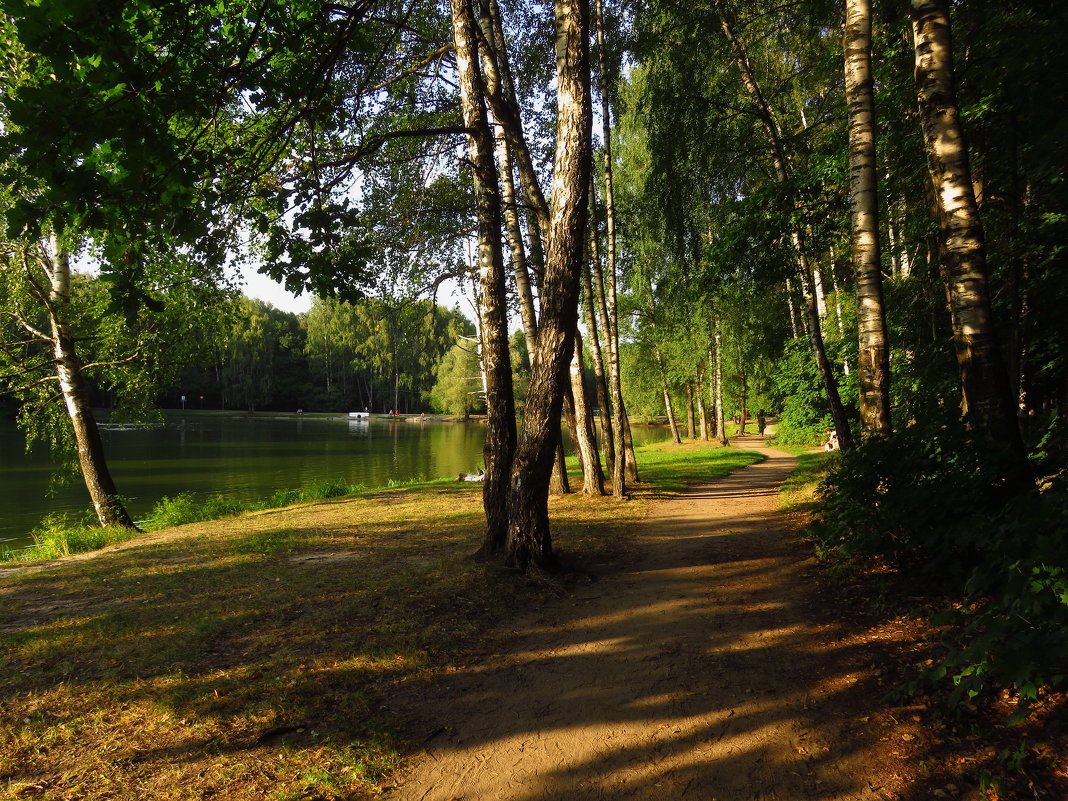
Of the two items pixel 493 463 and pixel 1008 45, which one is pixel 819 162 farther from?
pixel 493 463

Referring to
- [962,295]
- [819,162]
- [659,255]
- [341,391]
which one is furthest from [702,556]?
[341,391]

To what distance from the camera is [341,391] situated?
86562mm

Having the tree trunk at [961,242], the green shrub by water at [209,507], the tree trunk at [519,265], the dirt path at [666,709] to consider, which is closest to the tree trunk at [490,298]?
the dirt path at [666,709]

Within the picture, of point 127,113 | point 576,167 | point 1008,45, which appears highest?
point 1008,45

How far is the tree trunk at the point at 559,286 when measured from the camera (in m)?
5.75

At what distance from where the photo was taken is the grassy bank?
286 cm

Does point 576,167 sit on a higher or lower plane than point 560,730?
higher

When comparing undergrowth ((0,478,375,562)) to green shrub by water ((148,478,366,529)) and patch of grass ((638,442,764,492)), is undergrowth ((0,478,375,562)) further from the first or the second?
patch of grass ((638,442,764,492))

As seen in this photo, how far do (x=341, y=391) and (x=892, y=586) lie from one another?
286 ft

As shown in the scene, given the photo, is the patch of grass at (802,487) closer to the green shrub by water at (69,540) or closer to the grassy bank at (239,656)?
the grassy bank at (239,656)

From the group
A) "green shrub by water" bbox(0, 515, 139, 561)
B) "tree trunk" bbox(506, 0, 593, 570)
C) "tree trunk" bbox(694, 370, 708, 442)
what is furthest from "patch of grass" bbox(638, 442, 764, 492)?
"green shrub by water" bbox(0, 515, 139, 561)

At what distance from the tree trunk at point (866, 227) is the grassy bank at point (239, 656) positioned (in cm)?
329

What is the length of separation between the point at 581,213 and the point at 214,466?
77.6 feet

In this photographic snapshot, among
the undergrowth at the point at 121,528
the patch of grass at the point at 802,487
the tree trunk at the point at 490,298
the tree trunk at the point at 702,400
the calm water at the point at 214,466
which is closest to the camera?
the tree trunk at the point at 490,298
